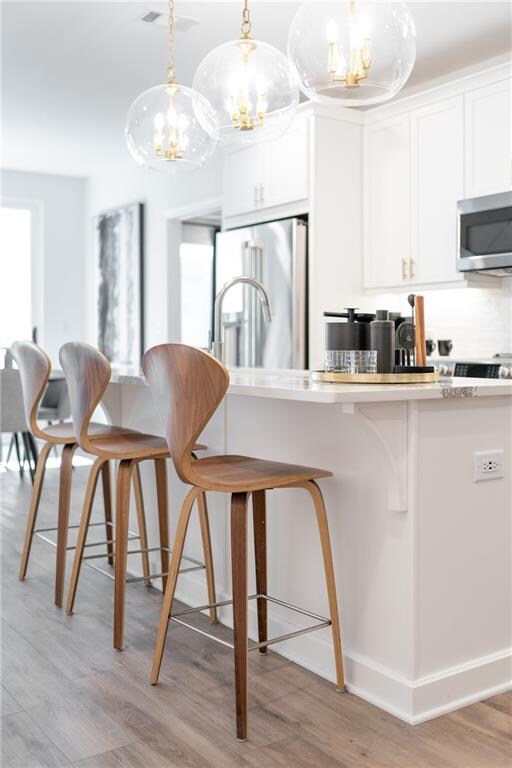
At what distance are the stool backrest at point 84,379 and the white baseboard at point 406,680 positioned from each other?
98 centimetres

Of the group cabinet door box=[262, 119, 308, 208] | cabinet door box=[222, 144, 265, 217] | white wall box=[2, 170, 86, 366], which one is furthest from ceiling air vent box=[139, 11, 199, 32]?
white wall box=[2, 170, 86, 366]

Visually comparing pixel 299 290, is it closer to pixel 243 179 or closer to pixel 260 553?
pixel 243 179

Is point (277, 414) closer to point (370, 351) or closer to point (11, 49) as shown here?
point (370, 351)

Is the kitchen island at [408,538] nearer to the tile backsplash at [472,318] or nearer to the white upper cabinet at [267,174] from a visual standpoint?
the tile backsplash at [472,318]

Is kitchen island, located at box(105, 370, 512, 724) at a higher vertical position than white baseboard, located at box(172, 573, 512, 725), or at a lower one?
higher

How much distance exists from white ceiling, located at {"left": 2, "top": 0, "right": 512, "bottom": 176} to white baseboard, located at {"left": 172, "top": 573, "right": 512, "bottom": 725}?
285cm

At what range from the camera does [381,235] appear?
15.8 feet

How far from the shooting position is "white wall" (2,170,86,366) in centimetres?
778

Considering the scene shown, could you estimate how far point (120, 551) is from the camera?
8.73 ft

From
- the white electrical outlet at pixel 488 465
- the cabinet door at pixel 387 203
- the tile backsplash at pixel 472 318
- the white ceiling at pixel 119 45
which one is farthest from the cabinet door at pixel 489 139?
the white electrical outlet at pixel 488 465

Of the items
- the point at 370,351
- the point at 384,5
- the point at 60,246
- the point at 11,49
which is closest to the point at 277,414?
the point at 370,351

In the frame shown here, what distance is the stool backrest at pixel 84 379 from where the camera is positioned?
2.77m

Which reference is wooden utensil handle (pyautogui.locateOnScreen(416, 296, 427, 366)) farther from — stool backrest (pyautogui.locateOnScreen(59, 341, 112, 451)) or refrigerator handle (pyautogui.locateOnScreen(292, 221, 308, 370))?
refrigerator handle (pyautogui.locateOnScreen(292, 221, 308, 370))

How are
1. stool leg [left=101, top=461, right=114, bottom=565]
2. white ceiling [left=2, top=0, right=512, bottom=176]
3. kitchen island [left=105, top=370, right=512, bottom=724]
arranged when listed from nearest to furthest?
kitchen island [left=105, top=370, right=512, bottom=724] → stool leg [left=101, top=461, right=114, bottom=565] → white ceiling [left=2, top=0, right=512, bottom=176]
